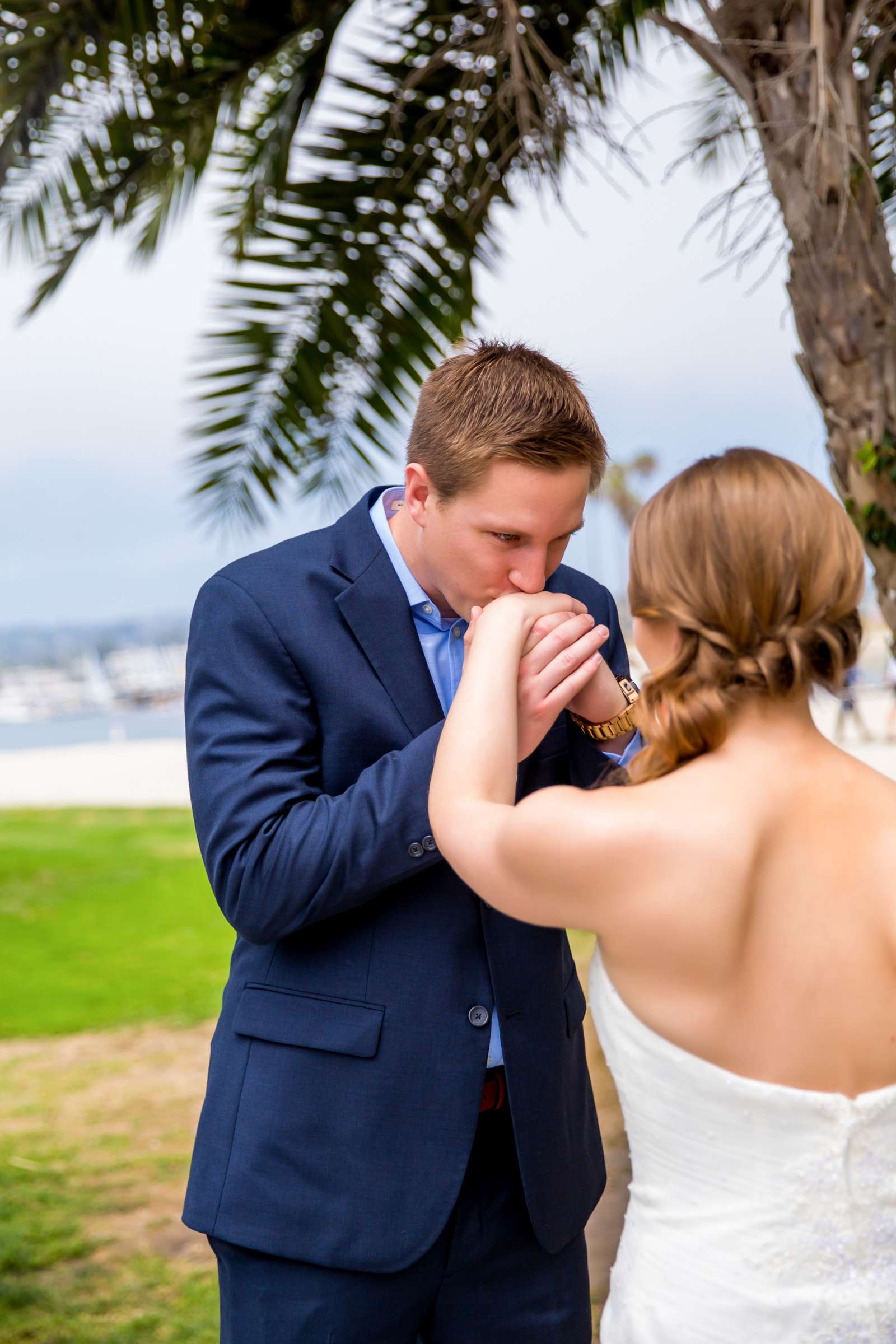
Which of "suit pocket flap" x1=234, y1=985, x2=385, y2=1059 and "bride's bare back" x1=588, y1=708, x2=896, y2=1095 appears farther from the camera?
"suit pocket flap" x1=234, y1=985, x2=385, y2=1059

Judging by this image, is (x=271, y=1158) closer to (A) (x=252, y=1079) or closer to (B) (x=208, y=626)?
(A) (x=252, y=1079)

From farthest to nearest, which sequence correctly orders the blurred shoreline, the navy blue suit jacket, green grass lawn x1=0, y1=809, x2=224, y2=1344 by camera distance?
the blurred shoreline → green grass lawn x1=0, y1=809, x2=224, y2=1344 → the navy blue suit jacket

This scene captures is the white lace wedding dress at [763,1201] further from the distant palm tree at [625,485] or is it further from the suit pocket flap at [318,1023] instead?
the distant palm tree at [625,485]

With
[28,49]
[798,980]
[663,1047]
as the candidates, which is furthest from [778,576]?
[28,49]

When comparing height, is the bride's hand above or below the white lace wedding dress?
above

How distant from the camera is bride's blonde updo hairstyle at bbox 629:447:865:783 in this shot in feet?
4.53

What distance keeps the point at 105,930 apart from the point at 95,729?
33.9 meters

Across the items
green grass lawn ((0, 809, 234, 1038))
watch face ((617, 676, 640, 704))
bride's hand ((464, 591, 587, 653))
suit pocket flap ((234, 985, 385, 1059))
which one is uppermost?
bride's hand ((464, 591, 587, 653))

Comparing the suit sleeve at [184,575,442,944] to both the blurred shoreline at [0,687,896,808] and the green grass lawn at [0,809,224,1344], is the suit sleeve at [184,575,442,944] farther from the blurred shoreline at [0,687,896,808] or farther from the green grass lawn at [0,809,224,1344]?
the blurred shoreline at [0,687,896,808]

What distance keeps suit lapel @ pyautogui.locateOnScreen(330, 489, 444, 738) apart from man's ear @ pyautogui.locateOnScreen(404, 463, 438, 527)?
0.10 metres

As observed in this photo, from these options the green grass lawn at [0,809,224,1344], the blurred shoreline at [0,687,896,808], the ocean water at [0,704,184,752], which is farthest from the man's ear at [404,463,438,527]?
the ocean water at [0,704,184,752]

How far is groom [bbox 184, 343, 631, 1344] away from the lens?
181cm

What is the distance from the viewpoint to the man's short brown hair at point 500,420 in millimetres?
1905

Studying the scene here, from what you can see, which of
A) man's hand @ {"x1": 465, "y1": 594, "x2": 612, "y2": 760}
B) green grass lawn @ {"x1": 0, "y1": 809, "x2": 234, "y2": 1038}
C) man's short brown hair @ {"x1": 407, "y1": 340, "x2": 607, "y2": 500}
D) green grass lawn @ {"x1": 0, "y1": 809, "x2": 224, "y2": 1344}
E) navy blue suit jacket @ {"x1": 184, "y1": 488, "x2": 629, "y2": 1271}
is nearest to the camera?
man's hand @ {"x1": 465, "y1": 594, "x2": 612, "y2": 760}
